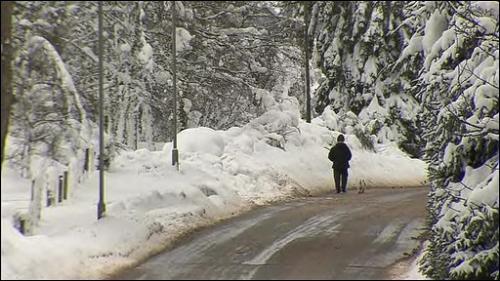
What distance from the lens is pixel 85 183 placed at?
14.4 metres

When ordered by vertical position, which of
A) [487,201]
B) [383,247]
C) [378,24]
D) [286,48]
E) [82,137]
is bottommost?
[383,247]

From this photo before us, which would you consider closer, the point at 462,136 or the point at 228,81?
the point at 462,136

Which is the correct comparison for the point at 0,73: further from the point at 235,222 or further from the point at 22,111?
the point at 235,222

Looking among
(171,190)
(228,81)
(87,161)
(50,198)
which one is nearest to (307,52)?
(228,81)

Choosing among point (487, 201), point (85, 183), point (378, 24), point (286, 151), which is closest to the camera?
point (487, 201)

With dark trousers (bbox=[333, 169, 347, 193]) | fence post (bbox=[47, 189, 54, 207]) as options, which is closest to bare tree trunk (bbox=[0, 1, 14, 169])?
fence post (bbox=[47, 189, 54, 207])

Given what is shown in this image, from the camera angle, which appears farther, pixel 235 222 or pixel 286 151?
pixel 286 151

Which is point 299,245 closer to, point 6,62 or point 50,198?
point 50,198

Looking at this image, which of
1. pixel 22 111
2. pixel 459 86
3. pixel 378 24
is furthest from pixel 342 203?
pixel 378 24

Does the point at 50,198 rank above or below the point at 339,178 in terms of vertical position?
below

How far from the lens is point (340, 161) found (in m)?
20.2

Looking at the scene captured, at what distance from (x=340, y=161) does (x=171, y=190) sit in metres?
7.26

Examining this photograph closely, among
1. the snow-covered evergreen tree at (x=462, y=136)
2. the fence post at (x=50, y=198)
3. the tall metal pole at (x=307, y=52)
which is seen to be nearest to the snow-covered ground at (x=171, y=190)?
the fence post at (x=50, y=198)

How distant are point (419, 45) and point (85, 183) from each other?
6791 mm
